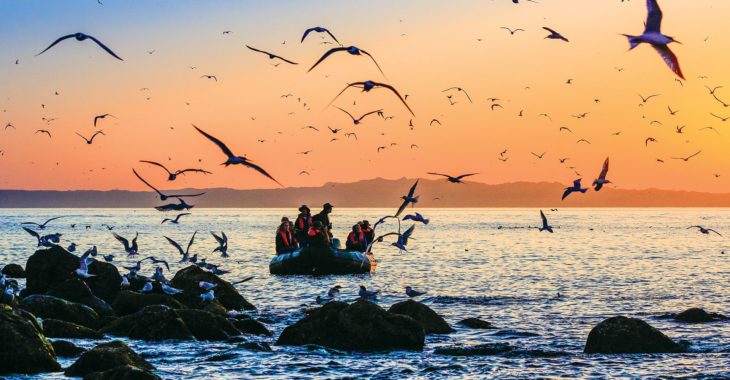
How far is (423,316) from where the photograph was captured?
83.7 ft

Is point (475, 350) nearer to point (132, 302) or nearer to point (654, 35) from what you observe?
point (132, 302)

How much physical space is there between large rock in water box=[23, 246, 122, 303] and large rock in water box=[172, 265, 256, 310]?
229cm

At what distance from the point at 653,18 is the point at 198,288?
2145 centimetres

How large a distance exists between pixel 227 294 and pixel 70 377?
12967mm

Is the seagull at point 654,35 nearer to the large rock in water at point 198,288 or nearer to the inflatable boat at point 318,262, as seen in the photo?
the large rock in water at point 198,288

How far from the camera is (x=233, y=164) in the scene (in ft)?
56.1

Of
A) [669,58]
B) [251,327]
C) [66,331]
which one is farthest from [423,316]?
[669,58]

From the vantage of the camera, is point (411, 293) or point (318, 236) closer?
point (411, 293)

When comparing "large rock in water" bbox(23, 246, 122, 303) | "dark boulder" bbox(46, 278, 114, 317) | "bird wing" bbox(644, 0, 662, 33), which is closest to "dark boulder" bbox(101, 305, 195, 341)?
"dark boulder" bbox(46, 278, 114, 317)

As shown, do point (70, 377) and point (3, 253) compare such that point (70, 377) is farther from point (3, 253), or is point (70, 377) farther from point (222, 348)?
point (3, 253)

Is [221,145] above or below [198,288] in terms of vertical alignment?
above

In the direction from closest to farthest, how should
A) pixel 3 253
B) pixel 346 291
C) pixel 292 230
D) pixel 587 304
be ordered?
pixel 587 304 → pixel 346 291 → pixel 292 230 → pixel 3 253

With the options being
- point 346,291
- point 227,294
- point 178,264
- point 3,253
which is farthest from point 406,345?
point 3,253

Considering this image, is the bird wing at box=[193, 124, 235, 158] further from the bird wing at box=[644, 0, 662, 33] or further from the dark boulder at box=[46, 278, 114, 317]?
the dark boulder at box=[46, 278, 114, 317]
